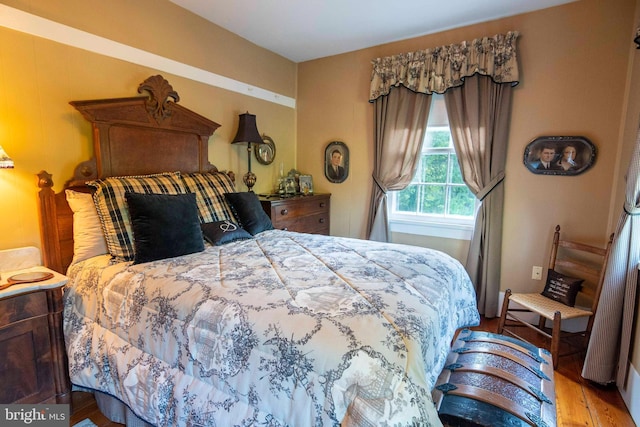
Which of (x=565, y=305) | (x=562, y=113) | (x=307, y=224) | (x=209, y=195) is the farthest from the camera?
(x=307, y=224)

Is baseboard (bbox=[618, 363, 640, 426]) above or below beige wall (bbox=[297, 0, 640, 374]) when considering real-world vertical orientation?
below

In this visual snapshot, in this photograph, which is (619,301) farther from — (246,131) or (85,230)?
(85,230)

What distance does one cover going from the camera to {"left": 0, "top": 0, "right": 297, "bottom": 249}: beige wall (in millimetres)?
1812

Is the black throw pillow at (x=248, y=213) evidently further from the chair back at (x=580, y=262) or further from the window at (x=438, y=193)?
the chair back at (x=580, y=262)

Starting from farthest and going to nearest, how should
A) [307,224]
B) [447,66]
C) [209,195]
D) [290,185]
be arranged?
1. [290,185]
2. [307,224]
3. [447,66]
4. [209,195]

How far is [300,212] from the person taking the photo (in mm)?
3387

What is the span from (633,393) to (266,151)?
342 centimetres

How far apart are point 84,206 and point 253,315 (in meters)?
1.43

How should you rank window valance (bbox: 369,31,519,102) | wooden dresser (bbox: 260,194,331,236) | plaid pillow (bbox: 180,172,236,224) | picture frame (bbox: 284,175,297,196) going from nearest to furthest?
plaid pillow (bbox: 180,172,236,224), window valance (bbox: 369,31,519,102), wooden dresser (bbox: 260,194,331,236), picture frame (bbox: 284,175,297,196)

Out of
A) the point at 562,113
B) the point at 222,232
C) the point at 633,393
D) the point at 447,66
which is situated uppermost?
the point at 447,66

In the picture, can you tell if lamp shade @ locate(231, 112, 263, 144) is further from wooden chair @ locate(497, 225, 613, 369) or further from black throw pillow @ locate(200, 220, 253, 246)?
wooden chair @ locate(497, 225, 613, 369)

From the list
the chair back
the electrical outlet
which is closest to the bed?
the chair back

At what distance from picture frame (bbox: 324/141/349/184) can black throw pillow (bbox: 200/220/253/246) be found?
1.72m

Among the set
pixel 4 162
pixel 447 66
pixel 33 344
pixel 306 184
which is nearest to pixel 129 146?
pixel 4 162
